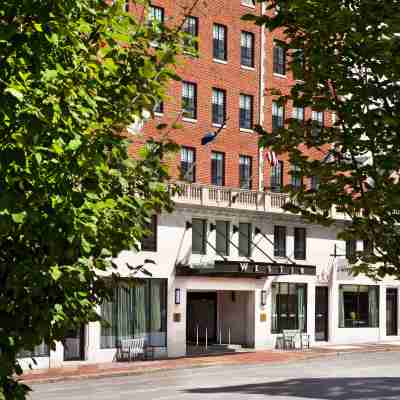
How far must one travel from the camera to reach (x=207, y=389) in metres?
28.6

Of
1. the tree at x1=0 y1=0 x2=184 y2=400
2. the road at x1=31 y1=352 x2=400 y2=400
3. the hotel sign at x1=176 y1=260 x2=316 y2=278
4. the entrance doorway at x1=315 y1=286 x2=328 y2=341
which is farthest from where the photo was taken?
the entrance doorway at x1=315 y1=286 x2=328 y2=341

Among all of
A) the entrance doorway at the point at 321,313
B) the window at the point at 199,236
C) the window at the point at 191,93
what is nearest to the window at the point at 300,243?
the entrance doorway at the point at 321,313

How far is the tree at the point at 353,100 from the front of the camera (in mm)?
9633

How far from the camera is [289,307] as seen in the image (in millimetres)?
51469

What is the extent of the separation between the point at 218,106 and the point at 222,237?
21.9 ft

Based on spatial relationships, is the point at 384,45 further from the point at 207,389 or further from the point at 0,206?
the point at 207,389

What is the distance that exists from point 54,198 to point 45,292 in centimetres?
94

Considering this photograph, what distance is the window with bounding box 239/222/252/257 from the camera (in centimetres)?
4831

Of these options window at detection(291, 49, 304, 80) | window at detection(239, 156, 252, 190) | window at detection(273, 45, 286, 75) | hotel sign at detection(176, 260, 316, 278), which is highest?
window at detection(273, 45, 286, 75)

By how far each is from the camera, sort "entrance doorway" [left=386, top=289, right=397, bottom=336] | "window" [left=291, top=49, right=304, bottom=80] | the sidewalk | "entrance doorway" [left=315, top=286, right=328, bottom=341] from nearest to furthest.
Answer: "window" [left=291, top=49, right=304, bottom=80] → the sidewalk → "entrance doorway" [left=315, top=286, right=328, bottom=341] → "entrance doorway" [left=386, top=289, right=397, bottom=336]

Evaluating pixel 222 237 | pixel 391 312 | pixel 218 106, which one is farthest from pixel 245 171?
pixel 391 312

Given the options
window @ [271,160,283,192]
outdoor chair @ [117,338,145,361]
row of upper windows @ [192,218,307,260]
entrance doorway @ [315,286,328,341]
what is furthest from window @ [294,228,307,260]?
outdoor chair @ [117,338,145,361]

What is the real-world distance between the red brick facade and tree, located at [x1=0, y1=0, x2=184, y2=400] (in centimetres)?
3513

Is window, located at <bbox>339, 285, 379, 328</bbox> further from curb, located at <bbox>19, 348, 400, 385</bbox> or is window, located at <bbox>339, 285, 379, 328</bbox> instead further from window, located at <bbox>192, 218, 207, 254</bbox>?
window, located at <bbox>192, 218, 207, 254</bbox>
